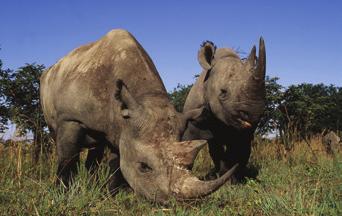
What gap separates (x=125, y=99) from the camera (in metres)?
4.93

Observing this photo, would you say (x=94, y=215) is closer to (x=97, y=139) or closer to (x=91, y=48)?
(x=97, y=139)

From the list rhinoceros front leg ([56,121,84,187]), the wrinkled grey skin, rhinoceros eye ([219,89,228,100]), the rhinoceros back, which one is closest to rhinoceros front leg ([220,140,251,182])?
the wrinkled grey skin

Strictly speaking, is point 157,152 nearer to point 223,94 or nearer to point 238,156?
point 223,94

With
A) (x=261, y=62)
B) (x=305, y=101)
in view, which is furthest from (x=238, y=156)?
(x=305, y=101)

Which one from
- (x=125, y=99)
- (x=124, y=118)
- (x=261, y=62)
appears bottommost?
(x=124, y=118)

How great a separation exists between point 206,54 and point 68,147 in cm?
333

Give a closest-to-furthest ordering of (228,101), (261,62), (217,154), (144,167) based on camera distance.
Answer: (144,167), (261,62), (228,101), (217,154)

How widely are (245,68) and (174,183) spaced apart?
2.93 metres

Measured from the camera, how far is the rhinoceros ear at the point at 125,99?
16.0 ft

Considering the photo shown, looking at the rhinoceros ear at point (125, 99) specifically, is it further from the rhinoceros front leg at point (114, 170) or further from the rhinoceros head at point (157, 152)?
the rhinoceros front leg at point (114, 170)

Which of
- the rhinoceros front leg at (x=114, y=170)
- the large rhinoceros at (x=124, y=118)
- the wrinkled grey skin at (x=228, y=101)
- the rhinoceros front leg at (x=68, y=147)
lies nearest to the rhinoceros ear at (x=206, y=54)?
the wrinkled grey skin at (x=228, y=101)

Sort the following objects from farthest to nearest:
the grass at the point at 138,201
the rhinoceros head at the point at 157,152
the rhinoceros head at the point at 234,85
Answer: the rhinoceros head at the point at 234,85 → the rhinoceros head at the point at 157,152 → the grass at the point at 138,201

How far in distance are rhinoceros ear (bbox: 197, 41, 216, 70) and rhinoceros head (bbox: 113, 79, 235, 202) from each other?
267cm

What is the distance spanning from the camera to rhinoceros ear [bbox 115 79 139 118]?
4.88 meters
